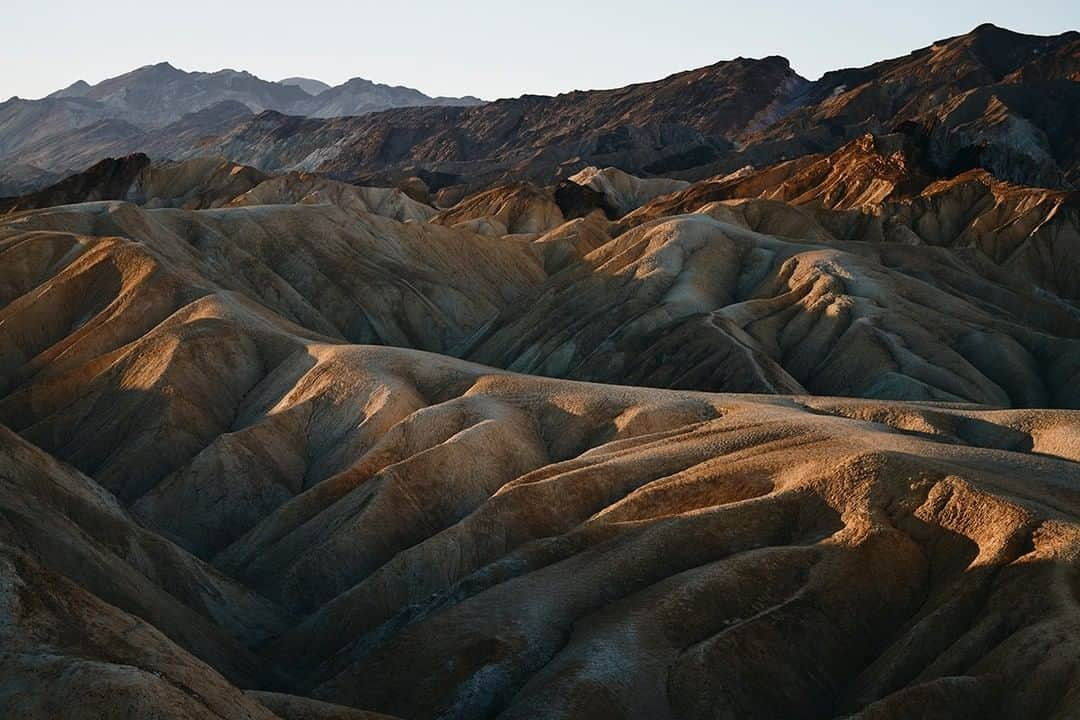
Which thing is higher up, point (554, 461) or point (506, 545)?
point (554, 461)

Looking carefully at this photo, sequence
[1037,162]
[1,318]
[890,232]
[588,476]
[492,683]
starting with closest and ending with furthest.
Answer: [492,683]
[588,476]
[1,318]
[890,232]
[1037,162]

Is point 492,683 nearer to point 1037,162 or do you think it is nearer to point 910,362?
point 910,362

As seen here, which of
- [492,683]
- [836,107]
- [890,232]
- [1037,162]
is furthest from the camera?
[836,107]

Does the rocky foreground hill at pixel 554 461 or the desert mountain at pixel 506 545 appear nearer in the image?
the desert mountain at pixel 506 545

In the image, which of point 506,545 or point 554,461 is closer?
point 506,545

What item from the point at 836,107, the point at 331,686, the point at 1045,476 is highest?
the point at 836,107

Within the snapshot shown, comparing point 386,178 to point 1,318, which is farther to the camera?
point 386,178

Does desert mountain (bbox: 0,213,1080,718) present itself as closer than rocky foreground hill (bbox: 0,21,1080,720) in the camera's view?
Yes

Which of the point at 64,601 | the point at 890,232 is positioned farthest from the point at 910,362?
the point at 64,601
